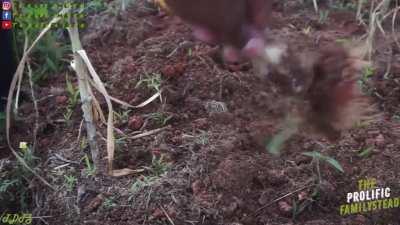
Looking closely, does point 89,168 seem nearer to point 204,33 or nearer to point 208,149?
point 208,149

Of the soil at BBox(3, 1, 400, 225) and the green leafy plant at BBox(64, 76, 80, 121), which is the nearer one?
the soil at BBox(3, 1, 400, 225)

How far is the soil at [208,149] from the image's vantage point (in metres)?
0.75

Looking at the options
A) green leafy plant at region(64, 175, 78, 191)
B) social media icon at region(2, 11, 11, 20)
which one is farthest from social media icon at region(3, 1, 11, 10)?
green leafy plant at region(64, 175, 78, 191)

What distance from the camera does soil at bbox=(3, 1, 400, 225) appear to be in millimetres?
749

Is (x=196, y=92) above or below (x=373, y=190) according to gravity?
above

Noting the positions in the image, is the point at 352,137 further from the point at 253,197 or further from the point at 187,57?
the point at 187,57

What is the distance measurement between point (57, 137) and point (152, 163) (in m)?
0.17

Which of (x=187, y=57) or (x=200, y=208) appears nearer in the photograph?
(x=200, y=208)

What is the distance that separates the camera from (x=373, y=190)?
77 centimetres

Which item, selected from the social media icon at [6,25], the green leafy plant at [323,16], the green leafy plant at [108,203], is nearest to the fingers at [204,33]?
the green leafy plant at [108,203]

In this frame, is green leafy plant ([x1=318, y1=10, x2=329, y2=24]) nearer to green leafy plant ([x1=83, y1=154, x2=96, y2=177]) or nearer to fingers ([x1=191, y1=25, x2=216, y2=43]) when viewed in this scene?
green leafy plant ([x1=83, y1=154, x2=96, y2=177])

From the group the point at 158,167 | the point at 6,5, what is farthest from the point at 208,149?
the point at 6,5

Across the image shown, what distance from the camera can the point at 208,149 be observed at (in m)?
0.80

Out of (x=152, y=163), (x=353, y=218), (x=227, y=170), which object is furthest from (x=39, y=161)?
(x=353, y=218)
